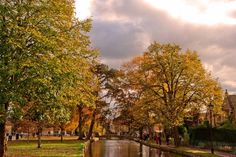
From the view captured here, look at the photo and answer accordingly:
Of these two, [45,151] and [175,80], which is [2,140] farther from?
[175,80]

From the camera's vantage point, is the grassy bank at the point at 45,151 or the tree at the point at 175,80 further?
the tree at the point at 175,80

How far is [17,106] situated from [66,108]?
4.14 meters

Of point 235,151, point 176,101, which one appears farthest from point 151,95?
point 235,151

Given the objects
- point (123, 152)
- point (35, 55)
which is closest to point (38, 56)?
point (35, 55)

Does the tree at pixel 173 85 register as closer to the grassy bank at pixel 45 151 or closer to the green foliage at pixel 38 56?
the grassy bank at pixel 45 151

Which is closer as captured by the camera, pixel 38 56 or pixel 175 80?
pixel 38 56

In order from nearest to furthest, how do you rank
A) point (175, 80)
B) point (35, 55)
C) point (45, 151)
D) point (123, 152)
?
point (35, 55)
point (45, 151)
point (123, 152)
point (175, 80)

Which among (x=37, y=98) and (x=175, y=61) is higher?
(x=175, y=61)

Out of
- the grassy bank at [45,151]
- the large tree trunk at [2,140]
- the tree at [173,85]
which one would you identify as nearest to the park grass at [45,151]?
the grassy bank at [45,151]

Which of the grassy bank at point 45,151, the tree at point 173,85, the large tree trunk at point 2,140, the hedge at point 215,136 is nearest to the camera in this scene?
the large tree trunk at point 2,140

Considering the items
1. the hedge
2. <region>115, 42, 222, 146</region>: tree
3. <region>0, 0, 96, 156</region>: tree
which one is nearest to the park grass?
<region>0, 0, 96, 156</region>: tree

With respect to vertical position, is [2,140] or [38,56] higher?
[38,56]

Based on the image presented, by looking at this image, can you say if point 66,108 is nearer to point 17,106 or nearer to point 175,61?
point 17,106

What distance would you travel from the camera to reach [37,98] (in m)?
24.7
